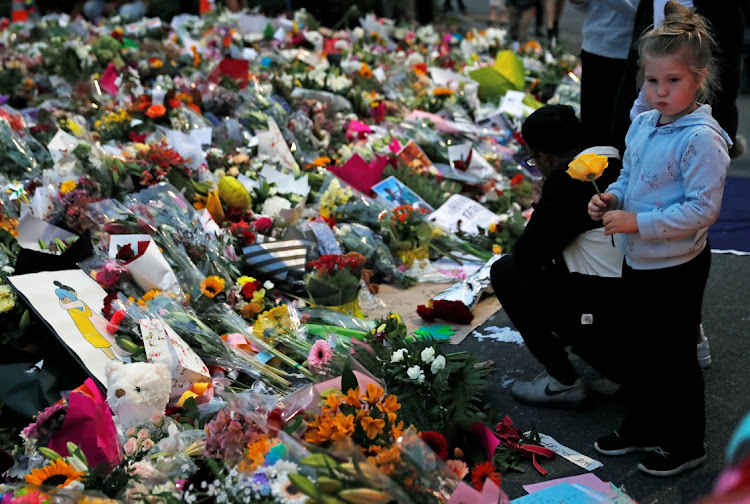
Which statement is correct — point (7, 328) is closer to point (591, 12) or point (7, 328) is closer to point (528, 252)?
point (528, 252)

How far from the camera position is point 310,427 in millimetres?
2039

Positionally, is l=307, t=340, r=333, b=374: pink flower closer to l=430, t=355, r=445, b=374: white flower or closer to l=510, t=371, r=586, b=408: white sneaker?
l=430, t=355, r=445, b=374: white flower

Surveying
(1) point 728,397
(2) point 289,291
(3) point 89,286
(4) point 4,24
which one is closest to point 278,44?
(4) point 4,24

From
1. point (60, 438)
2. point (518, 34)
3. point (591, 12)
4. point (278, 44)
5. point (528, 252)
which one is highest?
point (591, 12)

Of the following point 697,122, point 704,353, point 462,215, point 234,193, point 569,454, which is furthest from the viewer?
point 462,215

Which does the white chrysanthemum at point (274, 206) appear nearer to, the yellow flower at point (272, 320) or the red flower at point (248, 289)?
the red flower at point (248, 289)

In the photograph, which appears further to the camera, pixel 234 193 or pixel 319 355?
pixel 234 193

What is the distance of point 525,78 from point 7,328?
571 cm

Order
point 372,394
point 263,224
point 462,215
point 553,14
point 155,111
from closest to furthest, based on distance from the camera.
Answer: point 372,394
point 263,224
point 462,215
point 155,111
point 553,14

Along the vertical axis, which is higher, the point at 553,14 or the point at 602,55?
the point at 602,55

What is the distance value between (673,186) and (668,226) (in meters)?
0.13

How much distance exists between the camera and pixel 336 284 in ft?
11.9

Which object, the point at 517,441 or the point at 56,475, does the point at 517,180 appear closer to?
the point at 517,441

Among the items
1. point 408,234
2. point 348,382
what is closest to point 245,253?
point 408,234
